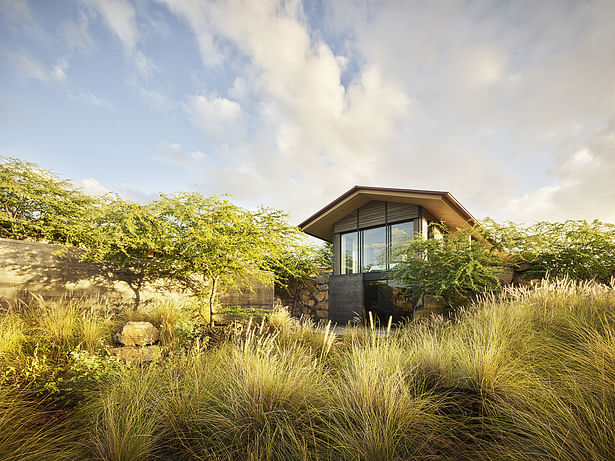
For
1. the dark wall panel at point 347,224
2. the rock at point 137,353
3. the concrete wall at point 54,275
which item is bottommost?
the rock at point 137,353

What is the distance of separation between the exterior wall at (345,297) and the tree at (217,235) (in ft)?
18.8

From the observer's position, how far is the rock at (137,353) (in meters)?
4.50

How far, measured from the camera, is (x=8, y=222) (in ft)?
22.1

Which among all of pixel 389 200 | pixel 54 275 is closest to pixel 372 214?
pixel 389 200

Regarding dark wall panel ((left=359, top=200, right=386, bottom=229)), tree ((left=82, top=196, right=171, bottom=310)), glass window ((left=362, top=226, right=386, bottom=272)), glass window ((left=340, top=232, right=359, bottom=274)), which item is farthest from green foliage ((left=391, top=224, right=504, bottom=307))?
tree ((left=82, top=196, right=171, bottom=310))

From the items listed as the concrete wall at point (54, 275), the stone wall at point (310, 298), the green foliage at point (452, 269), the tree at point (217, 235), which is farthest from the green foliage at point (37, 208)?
the stone wall at point (310, 298)

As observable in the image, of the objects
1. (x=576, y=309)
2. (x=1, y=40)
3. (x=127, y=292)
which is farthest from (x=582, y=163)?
(x=1, y=40)

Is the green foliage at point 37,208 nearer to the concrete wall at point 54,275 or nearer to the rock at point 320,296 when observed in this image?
the concrete wall at point 54,275

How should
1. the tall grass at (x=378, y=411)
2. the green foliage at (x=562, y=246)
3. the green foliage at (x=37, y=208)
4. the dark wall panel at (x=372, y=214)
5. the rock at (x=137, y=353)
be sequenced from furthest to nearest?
the dark wall panel at (x=372, y=214), the green foliage at (x=562, y=246), the green foliage at (x=37, y=208), the rock at (x=137, y=353), the tall grass at (x=378, y=411)

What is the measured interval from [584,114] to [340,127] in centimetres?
724

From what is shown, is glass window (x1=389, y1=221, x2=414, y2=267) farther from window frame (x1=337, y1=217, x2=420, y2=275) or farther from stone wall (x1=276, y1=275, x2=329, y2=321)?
stone wall (x1=276, y1=275, x2=329, y2=321)

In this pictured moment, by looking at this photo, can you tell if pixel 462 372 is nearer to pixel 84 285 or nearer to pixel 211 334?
pixel 211 334

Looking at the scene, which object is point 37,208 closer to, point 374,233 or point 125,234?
point 125,234

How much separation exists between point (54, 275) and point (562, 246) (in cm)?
1419
